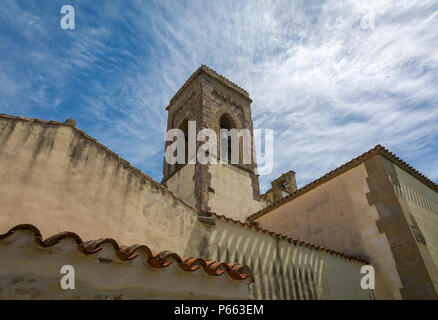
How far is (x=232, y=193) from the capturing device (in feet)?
36.4

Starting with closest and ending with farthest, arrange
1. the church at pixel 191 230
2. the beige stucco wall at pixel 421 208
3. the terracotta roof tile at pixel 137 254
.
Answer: the terracotta roof tile at pixel 137 254
the church at pixel 191 230
the beige stucco wall at pixel 421 208

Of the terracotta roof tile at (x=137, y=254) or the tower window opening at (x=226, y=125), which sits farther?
the tower window opening at (x=226, y=125)

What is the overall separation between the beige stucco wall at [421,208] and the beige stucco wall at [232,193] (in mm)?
5328

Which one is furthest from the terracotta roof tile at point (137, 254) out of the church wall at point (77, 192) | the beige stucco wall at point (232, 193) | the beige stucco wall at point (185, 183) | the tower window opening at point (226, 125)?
the tower window opening at point (226, 125)

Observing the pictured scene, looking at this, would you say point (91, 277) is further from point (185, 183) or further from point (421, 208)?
point (421, 208)

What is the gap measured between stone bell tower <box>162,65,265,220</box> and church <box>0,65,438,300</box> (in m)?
0.10

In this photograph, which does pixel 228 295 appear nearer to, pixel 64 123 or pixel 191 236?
pixel 191 236

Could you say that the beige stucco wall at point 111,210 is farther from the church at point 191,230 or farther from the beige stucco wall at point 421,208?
the beige stucco wall at point 421,208

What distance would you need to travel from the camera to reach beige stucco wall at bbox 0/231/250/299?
2.32 meters

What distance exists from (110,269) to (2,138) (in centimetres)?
316

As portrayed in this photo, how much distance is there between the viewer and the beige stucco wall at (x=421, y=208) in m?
6.84

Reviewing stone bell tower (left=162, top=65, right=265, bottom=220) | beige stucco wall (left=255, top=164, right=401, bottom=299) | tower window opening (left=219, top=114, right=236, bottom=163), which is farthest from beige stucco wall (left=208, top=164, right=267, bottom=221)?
tower window opening (left=219, top=114, right=236, bottom=163)

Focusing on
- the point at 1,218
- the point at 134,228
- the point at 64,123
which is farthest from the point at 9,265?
the point at 64,123

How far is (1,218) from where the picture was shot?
12.9ft
